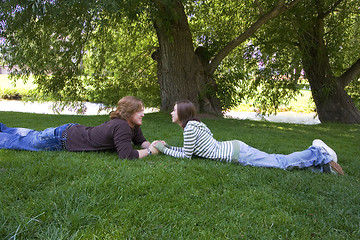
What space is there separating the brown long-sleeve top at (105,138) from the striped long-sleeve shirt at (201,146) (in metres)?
0.67

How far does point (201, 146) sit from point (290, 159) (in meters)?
1.17

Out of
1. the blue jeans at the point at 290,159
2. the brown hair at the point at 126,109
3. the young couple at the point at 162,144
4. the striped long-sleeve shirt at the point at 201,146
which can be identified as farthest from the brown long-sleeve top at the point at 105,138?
the blue jeans at the point at 290,159

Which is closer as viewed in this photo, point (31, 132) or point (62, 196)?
point (62, 196)

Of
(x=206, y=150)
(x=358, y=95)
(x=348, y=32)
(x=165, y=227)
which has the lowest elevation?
(x=165, y=227)

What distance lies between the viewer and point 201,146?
398 centimetres

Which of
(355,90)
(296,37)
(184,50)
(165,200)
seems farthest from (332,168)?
(355,90)

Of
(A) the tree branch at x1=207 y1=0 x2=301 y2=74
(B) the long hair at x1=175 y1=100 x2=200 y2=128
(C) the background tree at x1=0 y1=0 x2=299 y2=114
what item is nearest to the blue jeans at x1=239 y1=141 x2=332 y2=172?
(B) the long hair at x1=175 y1=100 x2=200 y2=128

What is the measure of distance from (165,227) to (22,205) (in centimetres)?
114

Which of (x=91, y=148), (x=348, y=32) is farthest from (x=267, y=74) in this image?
(x=91, y=148)

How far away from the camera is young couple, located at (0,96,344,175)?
3768 millimetres

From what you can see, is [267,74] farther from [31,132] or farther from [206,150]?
[31,132]

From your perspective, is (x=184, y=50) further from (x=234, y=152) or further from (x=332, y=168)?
(x=332, y=168)

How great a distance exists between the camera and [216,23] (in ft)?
39.1

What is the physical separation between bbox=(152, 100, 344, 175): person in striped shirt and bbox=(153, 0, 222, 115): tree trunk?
564 cm
